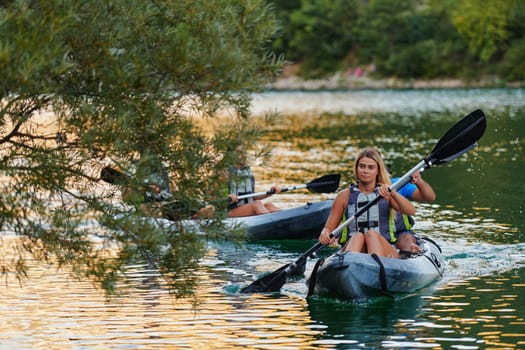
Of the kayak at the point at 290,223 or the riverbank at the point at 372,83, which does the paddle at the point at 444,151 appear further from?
the riverbank at the point at 372,83

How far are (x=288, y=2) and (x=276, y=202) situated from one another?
340 ft

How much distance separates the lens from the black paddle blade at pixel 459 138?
12930mm

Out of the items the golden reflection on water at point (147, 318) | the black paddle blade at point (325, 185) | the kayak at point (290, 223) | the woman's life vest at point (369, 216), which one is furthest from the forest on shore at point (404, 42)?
the golden reflection on water at point (147, 318)

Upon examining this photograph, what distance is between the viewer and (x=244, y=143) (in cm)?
923

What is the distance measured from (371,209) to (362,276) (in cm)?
90

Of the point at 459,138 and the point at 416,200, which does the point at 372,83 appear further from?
the point at 416,200

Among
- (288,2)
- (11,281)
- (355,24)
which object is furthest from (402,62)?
(11,281)

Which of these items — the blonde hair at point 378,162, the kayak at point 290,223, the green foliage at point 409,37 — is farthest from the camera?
the green foliage at point 409,37

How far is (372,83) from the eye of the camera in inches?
3836

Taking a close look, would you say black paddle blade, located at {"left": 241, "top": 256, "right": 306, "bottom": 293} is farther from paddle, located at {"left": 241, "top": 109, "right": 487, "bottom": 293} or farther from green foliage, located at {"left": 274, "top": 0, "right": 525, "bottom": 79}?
green foliage, located at {"left": 274, "top": 0, "right": 525, "bottom": 79}

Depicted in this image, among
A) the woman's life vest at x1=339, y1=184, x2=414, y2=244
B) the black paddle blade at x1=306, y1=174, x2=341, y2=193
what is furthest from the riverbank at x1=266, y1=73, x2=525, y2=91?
the woman's life vest at x1=339, y1=184, x2=414, y2=244

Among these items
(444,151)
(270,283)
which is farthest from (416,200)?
(270,283)

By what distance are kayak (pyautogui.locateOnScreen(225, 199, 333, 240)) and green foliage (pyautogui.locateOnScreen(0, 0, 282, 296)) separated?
7.30 metres

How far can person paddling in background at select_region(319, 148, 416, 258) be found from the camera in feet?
39.8
